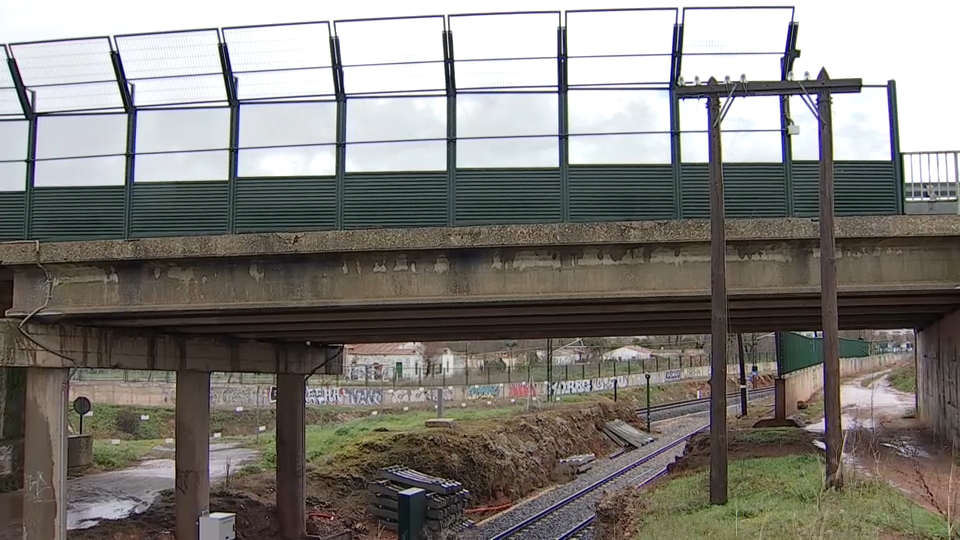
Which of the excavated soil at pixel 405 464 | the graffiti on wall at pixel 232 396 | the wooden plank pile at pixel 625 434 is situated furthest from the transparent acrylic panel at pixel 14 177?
the graffiti on wall at pixel 232 396

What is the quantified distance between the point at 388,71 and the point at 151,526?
1187cm

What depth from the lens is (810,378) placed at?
141 feet

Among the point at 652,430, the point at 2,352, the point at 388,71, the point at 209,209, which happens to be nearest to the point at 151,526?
the point at 2,352

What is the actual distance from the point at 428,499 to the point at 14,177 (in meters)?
11.0

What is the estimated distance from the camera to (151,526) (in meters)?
18.3

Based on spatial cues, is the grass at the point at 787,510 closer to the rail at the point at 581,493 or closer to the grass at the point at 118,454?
the rail at the point at 581,493

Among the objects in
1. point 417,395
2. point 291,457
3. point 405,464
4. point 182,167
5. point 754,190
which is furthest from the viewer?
point 417,395

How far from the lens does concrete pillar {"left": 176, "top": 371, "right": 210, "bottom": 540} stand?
691 inches

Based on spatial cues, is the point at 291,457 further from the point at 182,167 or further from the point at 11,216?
the point at 182,167

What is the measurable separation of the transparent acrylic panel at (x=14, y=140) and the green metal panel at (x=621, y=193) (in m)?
10.4

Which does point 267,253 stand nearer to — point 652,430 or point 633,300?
point 633,300

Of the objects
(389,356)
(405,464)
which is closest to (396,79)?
(405,464)

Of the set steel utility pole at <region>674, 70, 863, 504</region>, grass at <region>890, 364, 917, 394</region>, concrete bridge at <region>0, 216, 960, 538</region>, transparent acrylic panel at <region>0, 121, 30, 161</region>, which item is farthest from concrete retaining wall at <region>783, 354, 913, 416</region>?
transparent acrylic panel at <region>0, 121, 30, 161</region>

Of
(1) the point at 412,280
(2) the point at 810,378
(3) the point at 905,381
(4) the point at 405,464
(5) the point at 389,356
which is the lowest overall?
(5) the point at 389,356
